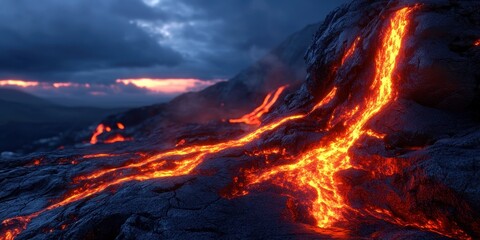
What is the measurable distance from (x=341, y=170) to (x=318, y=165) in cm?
91

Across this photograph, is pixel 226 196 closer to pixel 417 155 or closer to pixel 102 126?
pixel 417 155

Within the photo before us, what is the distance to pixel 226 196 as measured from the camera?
10203 millimetres

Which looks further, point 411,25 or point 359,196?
point 411,25

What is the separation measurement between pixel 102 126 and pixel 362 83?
62.6m

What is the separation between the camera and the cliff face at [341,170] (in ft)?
27.3

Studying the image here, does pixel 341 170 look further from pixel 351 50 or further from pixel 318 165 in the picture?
pixel 351 50

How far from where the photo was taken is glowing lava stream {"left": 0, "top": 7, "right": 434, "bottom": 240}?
Answer: 10016 mm

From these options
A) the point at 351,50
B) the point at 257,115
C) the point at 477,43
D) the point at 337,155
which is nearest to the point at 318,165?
the point at 337,155

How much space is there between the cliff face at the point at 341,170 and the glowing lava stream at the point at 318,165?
0.05 metres

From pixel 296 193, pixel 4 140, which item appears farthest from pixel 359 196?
pixel 4 140

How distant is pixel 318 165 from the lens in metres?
11.4

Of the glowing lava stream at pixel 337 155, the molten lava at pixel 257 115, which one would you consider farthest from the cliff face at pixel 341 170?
the molten lava at pixel 257 115

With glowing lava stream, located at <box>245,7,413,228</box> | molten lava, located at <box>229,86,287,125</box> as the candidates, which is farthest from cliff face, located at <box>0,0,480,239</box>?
molten lava, located at <box>229,86,287,125</box>

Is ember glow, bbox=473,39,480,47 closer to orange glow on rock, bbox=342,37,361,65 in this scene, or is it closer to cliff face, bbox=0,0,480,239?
cliff face, bbox=0,0,480,239
